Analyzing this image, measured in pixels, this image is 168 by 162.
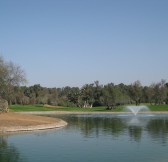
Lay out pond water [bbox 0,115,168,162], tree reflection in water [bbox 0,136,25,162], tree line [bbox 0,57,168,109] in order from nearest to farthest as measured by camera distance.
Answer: tree reflection in water [bbox 0,136,25,162] → pond water [bbox 0,115,168,162] → tree line [bbox 0,57,168,109]

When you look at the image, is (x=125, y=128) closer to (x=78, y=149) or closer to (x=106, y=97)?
(x=78, y=149)

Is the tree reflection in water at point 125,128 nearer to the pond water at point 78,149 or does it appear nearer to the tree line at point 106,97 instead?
the pond water at point 78,149

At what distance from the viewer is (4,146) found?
39031mm

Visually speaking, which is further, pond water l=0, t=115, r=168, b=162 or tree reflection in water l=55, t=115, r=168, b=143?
tree reflection in water l=55, t=115, r=168, b=143

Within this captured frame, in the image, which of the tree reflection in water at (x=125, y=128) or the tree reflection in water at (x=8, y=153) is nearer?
the tree reflection in water at (x=8, y=153)

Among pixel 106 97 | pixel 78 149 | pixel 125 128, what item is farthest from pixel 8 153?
pixel 106 97

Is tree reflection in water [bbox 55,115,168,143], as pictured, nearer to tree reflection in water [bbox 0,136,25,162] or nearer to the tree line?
tree reflection in water [bbox 0,136,25,162]

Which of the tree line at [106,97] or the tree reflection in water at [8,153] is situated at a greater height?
the tree line at [106,97]

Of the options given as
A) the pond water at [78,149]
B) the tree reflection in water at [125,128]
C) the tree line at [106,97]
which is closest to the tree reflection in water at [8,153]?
the pond water at [78,149]

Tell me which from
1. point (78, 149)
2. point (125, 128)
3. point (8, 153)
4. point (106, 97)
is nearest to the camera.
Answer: point (8, 153)

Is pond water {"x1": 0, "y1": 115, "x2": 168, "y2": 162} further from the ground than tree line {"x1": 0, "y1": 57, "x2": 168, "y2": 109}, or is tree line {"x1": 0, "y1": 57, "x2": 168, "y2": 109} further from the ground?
tree line {"x1": 0, "y1": 57, "x2": 168, "y2": 109}

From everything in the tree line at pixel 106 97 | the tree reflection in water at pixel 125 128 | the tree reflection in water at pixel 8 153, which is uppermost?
the tree line at pixel 106 97

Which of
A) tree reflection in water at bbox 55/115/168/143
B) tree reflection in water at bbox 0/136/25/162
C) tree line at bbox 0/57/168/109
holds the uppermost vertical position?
tree line at bbox 0/57/168/109

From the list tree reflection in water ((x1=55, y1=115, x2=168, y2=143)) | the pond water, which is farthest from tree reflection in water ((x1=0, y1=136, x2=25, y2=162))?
tree reflection in water ((x1=55, y1=115, x2=168, y2=143))
